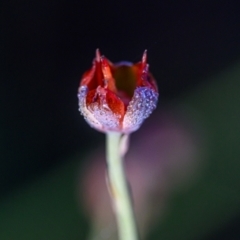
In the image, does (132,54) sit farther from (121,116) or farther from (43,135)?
(121,116)

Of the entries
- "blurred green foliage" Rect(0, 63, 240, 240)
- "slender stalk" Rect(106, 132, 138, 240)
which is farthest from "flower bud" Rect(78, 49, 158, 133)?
"blurred green foliage" Rect(0, 63, 240, 240)

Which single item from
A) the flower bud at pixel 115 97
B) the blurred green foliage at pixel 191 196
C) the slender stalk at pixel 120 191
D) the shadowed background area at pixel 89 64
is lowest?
the slender stalk at pixel 120 191

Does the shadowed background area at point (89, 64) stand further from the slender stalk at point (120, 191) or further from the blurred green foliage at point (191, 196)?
the slender stalk at point (120, 191)

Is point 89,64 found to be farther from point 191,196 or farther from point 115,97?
point 115,97

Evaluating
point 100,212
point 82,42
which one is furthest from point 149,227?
point 82,42

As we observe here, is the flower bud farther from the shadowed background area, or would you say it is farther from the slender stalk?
the shadowed background area

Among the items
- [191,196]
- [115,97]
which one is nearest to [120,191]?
[115,97]

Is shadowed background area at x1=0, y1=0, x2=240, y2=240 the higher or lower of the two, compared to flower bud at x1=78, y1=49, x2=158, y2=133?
higher

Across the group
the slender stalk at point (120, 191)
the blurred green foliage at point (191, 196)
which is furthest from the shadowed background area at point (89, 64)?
the slender stalk at point (120, 191)
